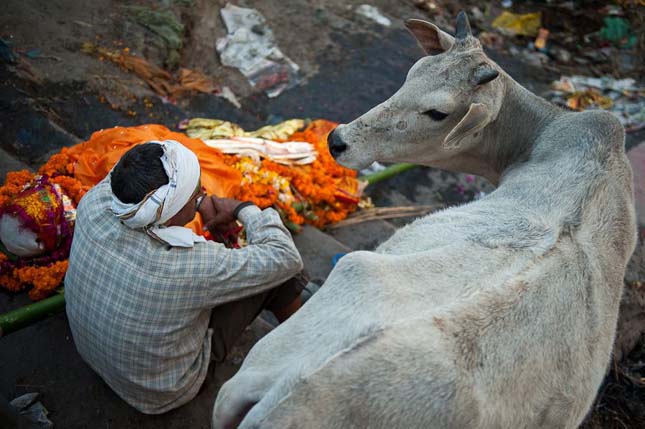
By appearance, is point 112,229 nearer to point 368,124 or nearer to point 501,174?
point 368,124

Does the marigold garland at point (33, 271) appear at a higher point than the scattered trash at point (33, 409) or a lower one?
higher

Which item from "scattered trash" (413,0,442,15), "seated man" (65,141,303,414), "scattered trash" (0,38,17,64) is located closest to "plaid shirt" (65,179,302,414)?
"seated man" (65,141,303,414)

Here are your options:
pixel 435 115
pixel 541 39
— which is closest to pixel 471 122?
pixel 435 115

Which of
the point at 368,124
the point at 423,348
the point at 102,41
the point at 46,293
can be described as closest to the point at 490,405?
A: the point at 423,348

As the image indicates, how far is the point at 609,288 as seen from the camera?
2217 millimetres

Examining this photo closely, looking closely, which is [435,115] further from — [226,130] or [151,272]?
[226,130]

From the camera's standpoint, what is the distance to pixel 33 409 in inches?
101

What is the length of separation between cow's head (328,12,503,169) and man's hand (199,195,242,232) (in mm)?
730

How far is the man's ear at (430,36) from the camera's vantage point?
10.4 ft

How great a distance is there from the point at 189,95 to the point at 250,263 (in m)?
4.62

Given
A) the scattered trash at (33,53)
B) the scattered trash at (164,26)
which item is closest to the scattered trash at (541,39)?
the scattered trash at (164,26)

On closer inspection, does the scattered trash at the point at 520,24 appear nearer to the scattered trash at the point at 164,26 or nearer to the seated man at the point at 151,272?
the scattered trash at the point at 164,26

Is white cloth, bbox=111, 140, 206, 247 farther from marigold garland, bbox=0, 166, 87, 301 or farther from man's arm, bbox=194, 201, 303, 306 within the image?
marigold garland, bbox=0, 166, 87, 301

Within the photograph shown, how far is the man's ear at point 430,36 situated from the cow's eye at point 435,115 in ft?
1.67
